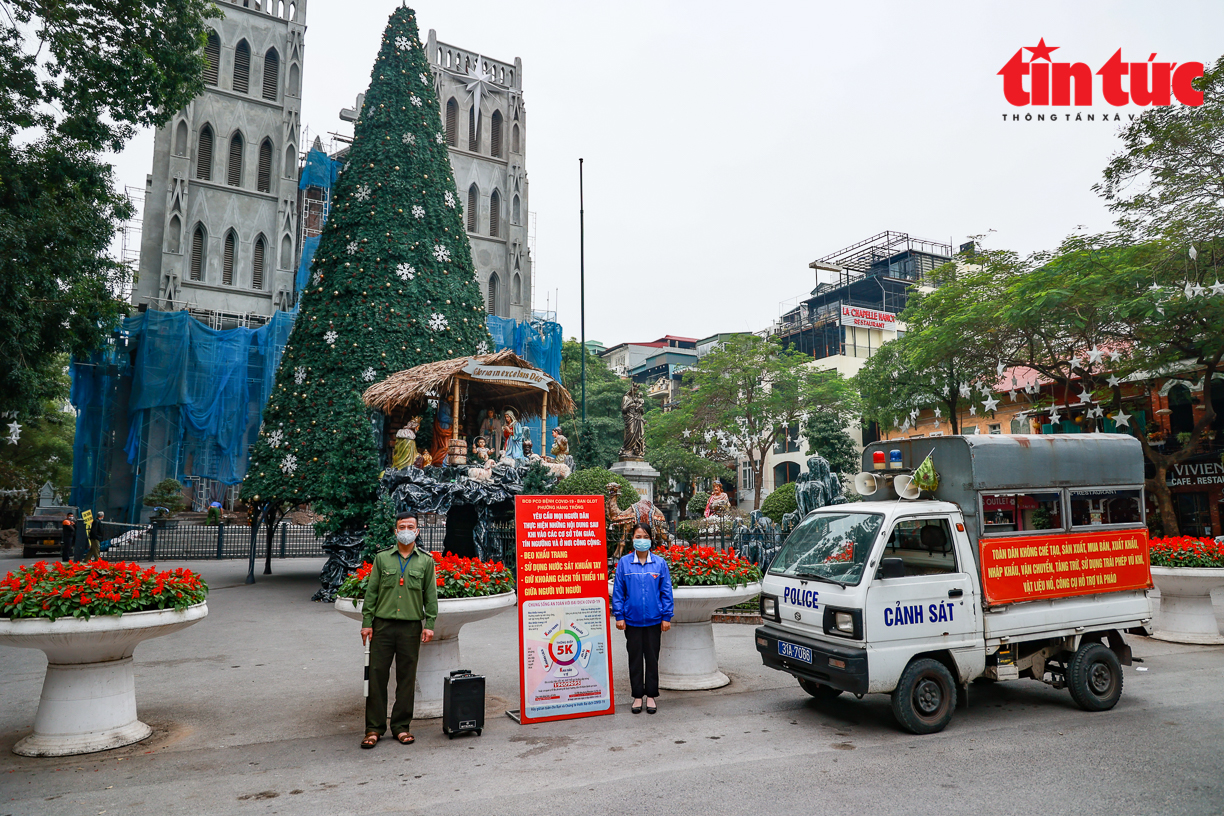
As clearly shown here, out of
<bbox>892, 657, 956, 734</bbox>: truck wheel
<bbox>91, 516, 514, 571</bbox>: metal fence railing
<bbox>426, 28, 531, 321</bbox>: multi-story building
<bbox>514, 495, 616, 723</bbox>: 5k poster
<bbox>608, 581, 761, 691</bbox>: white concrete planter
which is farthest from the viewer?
<bbox>426, 28, 531, 321</bbox>: multi-story building

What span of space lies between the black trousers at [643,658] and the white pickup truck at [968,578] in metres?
1.07

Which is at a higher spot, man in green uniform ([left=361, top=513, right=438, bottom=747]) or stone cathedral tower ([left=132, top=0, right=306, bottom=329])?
stone cathedral tower ([left=132, top=0, right=306, bottom=329])

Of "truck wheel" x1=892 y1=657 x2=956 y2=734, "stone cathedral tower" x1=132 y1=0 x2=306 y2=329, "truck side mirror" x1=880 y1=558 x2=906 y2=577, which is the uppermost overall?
"stone cathedral tower" x1=132 y1=0 x2=306 y2=329

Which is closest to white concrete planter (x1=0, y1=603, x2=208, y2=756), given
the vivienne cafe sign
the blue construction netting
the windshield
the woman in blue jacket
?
the woman in blue jacket

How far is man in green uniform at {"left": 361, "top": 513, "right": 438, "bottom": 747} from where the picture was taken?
623 centimetres

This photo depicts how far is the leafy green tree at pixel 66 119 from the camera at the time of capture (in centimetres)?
1245

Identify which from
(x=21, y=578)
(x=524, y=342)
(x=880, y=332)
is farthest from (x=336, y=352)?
(x=880, y=332)

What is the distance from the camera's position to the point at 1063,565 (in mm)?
7176

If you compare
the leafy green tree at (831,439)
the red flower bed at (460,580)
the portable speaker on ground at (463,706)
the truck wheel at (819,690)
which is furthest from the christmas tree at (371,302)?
the leafy green tree at (831,439)

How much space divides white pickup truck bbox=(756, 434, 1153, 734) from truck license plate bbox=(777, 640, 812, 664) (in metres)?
0.02

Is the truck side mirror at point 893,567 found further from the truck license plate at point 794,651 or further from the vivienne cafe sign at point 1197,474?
the vivienne cafe sign at point 1197,474

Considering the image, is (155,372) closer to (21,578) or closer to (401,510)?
(401,510)

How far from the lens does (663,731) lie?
21.5ft

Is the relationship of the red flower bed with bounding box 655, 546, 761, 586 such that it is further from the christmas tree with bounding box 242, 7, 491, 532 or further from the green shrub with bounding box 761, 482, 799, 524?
the green shrub with bounding box 761, 482, 799, 524
